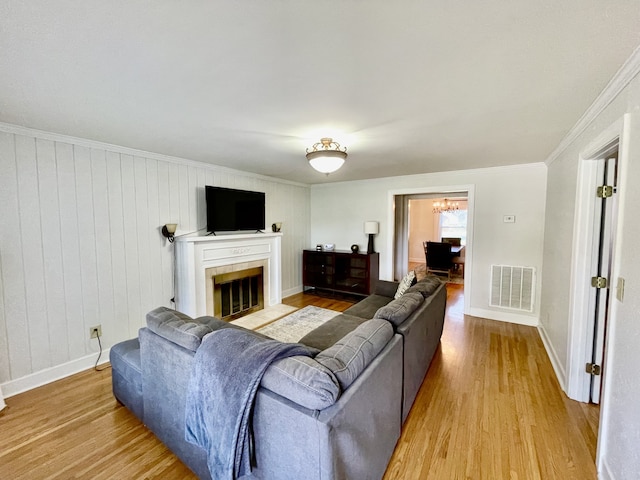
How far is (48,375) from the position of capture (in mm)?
2484

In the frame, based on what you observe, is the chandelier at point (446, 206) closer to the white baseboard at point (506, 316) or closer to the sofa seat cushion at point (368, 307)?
the white baseboard at point (506, 316)

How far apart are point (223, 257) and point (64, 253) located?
1.65 m

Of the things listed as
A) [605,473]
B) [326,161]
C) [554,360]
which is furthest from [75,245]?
[554,360]

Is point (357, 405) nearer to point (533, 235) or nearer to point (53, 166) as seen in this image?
point (53, 166)

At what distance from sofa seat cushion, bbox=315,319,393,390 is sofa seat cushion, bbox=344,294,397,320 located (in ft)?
4.40

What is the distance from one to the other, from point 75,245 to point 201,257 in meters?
1.24

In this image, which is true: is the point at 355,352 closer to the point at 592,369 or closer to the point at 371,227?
the point at 592,369

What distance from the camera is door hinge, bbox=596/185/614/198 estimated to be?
1.98 metres

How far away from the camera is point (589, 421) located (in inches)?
77.4

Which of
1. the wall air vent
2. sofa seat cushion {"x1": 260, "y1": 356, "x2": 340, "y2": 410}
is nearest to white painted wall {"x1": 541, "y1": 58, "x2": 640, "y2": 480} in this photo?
sofa seat cushion {"x1": 260, "y1": 356, "x2": 340, "y2": 410}

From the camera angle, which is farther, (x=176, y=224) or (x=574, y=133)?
(x=176, y=224)

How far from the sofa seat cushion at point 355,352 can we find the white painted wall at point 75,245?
2736mm

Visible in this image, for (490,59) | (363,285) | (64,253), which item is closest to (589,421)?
(490,59)

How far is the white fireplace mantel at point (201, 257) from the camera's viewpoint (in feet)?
11.1
